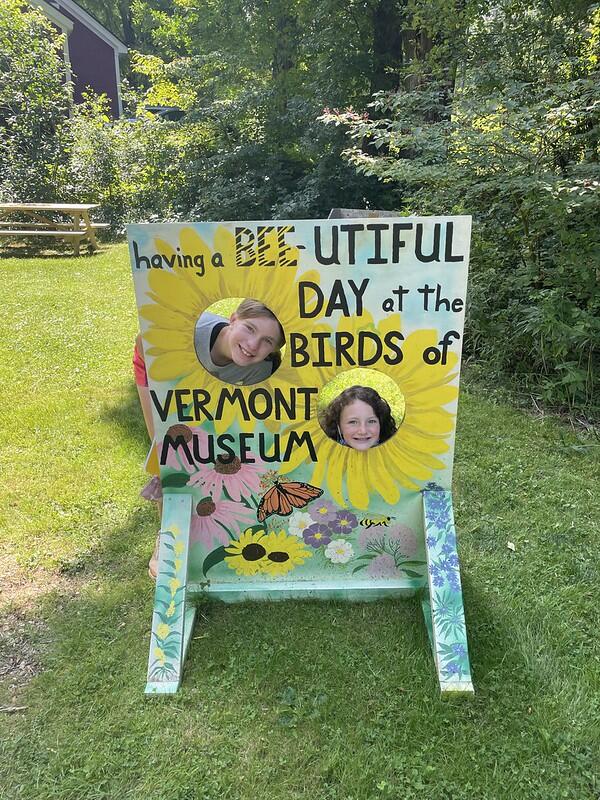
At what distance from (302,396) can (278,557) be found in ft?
2.16

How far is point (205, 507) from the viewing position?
2.22 m

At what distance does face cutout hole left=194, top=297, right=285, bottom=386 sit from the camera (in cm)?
196

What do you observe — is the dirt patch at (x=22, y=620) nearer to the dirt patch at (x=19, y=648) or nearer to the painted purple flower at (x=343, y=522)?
the dirt patch at (x=19, y=648)

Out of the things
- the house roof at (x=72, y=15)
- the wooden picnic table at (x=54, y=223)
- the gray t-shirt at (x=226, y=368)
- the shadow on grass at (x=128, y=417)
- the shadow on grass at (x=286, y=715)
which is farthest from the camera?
the house roof at (x=72, y=15)

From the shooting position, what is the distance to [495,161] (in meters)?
4.25

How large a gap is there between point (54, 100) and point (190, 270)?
12.4 meters

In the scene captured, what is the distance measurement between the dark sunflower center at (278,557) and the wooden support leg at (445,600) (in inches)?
20.7

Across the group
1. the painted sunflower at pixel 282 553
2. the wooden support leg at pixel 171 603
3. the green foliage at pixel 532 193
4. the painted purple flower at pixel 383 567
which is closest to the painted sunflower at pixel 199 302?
the wooden support leg at pixel 171 603

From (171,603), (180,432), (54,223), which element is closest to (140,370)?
(180,432)

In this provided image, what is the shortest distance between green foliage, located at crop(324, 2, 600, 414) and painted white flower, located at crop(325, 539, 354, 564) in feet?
7.59

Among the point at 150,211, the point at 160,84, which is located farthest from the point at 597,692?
the point at 160,84

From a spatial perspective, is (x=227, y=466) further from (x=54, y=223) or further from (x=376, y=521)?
(x=54, y=223)

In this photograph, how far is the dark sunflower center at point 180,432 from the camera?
6.92 ft

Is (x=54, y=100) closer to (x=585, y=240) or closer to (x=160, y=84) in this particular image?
(x=160, y=84)
